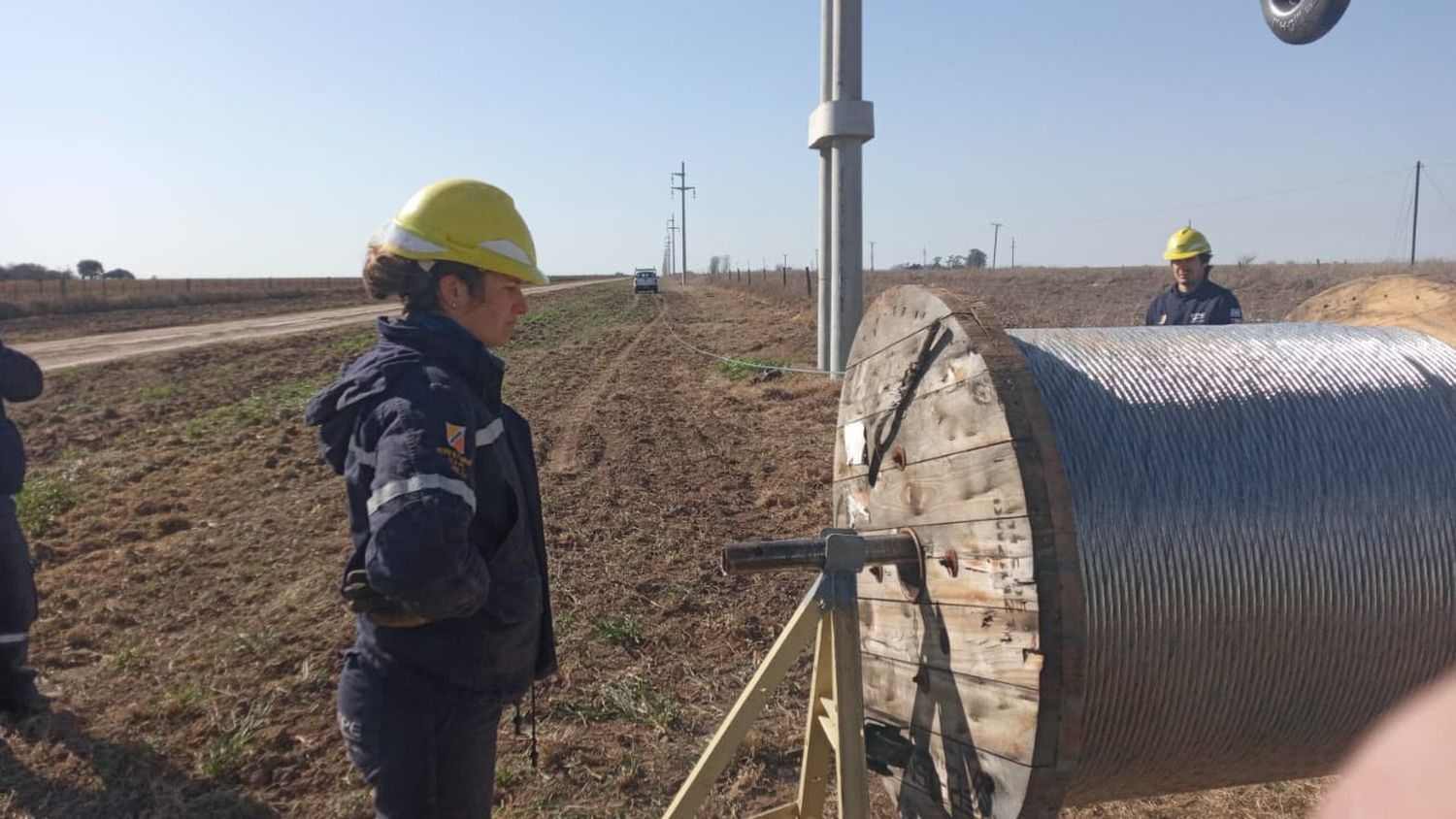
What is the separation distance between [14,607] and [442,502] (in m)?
3.85

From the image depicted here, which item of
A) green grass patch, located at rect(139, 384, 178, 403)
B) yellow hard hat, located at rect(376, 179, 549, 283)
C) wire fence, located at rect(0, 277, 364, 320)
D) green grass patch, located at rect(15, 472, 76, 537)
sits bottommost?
green grass patch, located at rect(15, 472, 76, 537)

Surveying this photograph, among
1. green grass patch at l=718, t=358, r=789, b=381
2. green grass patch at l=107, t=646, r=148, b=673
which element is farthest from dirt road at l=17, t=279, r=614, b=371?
green grass patch at l=107, t=646, r=148, b=673

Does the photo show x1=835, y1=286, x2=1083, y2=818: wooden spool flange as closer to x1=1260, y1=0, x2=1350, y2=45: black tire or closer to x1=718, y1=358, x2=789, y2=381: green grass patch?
x1=1260, y1=0, x2=1350, y2=45: black tire

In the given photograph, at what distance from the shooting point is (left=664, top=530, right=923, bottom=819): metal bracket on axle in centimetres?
252

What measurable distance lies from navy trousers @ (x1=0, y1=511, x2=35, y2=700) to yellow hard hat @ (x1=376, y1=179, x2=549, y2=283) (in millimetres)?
3421

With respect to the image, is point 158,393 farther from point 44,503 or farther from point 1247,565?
point 1247,565

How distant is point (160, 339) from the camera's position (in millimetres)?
25688

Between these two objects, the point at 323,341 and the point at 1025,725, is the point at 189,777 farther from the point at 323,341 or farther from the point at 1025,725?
the point at 323,341

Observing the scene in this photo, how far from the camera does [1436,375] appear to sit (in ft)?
9.50

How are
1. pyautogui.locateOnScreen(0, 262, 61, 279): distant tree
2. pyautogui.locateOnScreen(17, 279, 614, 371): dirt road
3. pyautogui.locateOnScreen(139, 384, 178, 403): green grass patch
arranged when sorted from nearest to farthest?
pyautogui.locateOnScreen(139, 384, 178, 403): green grass patch
pyautogui.locateOnScreen(17, 279, 614, 371): dirt road
pyautogui.locateOnScreen(0, 262, 61, 279): distant tree

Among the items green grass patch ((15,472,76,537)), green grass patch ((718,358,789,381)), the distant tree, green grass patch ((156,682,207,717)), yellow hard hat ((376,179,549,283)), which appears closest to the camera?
yellow hard hat ((376,179,549,283))

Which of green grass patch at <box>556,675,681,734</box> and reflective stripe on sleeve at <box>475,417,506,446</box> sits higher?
reflective stripe on sleeve at <box>475,417,506,446</box>

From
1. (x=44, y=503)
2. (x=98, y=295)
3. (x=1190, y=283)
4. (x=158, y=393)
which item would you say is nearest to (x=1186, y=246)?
(x=1190, y=283)

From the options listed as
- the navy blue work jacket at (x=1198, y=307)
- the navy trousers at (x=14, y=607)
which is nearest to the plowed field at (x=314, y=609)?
the navy trousers at (x=14, y=607)
